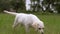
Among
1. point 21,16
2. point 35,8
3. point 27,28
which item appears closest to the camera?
point 27,28

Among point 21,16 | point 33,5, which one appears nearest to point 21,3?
point 33,5

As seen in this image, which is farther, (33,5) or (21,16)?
(33,5)

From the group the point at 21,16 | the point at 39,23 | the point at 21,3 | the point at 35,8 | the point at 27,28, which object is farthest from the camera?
the point at 21,3

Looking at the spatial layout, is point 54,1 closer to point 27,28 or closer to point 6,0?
point 6,0

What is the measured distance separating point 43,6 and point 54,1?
189 cm

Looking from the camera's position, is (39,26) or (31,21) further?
(31,21)

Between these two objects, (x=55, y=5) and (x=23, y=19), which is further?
(x=55, y=5)

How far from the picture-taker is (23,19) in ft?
27.4

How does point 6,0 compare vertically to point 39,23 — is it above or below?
below

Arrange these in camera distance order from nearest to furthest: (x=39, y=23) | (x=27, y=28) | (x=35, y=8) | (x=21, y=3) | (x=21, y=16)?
(x=39, y=23)
(x=27, y=28)
(x=21, y=16)
(x=35, y=8)
(x=21, y=3)

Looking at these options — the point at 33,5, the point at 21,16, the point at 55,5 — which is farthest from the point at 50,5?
the point at 21,16

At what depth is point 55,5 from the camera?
36.7 meters

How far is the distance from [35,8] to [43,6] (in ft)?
5.24

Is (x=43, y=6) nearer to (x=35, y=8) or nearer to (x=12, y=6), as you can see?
(x=35, y=8)
